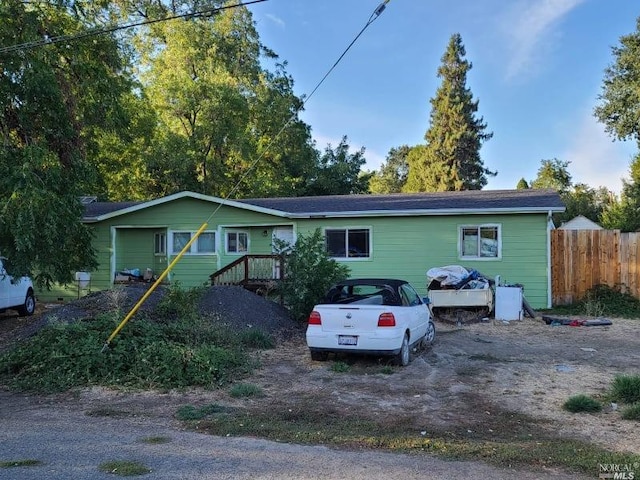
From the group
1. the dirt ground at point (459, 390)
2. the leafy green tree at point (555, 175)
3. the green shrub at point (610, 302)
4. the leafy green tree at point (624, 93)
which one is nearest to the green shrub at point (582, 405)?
the dirt ground at point (459, 390)

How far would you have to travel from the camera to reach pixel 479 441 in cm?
501

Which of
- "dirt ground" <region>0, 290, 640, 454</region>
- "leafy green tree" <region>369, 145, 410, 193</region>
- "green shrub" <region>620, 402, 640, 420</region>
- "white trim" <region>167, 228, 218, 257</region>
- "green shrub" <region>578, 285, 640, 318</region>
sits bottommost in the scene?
"dirt ground" <region>0, 290, 640, 454</region>

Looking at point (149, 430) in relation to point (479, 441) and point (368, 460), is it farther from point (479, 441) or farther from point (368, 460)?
point (479, 441)

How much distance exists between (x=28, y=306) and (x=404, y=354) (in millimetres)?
11348

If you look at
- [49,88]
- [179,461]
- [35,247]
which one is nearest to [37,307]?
[35,247]

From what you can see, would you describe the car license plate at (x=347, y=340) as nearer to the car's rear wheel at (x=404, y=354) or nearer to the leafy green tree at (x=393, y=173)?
the car's rear wheel at (x=404, y=354)

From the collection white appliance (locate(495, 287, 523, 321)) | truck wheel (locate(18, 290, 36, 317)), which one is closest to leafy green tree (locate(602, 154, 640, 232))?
white appliance (locate(495, 287, 523, 321))

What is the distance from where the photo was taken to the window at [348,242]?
57.2ft

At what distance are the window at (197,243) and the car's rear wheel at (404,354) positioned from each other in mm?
11419

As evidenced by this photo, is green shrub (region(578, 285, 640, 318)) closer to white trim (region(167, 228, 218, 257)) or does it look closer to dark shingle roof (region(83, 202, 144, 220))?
white trim (region(167, 228, 218, 257))

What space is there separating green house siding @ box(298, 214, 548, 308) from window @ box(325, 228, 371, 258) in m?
0.17

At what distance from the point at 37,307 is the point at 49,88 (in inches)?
337


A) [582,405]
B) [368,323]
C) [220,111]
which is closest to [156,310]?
[368,323]

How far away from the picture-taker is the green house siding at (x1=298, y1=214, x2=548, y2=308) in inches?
630
